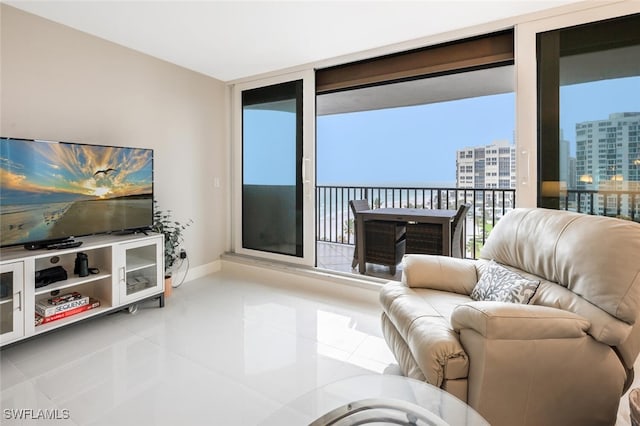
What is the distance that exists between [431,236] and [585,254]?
210 cm

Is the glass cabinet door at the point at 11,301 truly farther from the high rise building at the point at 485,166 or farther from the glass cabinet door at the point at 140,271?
the high rise building at the point at 485,166

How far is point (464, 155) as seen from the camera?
5.31 metres

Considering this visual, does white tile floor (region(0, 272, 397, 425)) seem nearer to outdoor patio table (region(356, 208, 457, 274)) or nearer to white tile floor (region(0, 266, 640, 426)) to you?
white tile floor (region(0, 266, 640, 426))

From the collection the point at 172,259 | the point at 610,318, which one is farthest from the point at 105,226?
the point at 610,318

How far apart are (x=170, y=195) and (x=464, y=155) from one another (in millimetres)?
4415

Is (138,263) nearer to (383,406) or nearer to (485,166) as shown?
(383,406)

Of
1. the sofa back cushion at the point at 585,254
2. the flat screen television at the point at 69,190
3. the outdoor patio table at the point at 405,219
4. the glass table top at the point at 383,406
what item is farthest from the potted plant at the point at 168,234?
the sofa back cushion at the point at 585,254

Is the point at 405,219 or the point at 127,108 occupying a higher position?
the point at 127,108

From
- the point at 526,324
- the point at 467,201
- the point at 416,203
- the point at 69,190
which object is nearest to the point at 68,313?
the point at 69,190

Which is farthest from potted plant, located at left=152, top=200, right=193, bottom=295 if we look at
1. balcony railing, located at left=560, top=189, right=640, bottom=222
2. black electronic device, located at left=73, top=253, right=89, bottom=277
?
balcony railing, located at left=560, top=189, right=640, bottom=222

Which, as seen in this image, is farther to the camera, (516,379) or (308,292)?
(308,292)

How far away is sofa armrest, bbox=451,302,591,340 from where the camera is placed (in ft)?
4.16

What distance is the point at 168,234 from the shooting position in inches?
128

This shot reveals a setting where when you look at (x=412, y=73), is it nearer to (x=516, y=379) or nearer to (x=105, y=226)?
(x=516, y=379)
